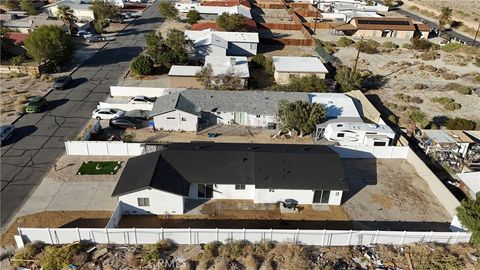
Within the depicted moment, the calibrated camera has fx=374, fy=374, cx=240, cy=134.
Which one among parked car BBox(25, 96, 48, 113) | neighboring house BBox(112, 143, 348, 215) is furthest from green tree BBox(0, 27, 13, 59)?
neighboring house BBox(112, 143, 348, 215)

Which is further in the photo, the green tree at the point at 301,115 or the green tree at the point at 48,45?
the green tree at the point at 48,45

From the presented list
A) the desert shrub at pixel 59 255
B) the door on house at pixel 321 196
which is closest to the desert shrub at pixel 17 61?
the desert shrub at pixel 59 255

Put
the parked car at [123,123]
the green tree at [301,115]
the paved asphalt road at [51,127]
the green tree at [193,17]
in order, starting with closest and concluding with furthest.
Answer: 1. the paved asphalt road at [51,127]
2. the green tree at [301,115]
3. the parked car at [123,123]
4. the green tree at [193,17]

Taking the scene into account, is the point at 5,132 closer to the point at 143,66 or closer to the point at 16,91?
the point at 16,91

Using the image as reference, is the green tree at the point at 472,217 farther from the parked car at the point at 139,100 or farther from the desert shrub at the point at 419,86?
the parked car at the point at 139,100

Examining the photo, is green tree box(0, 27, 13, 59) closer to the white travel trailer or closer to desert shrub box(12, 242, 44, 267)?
desert shrub box(12, 242, 44, 267)

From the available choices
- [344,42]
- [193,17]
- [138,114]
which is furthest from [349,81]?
[193,17]
